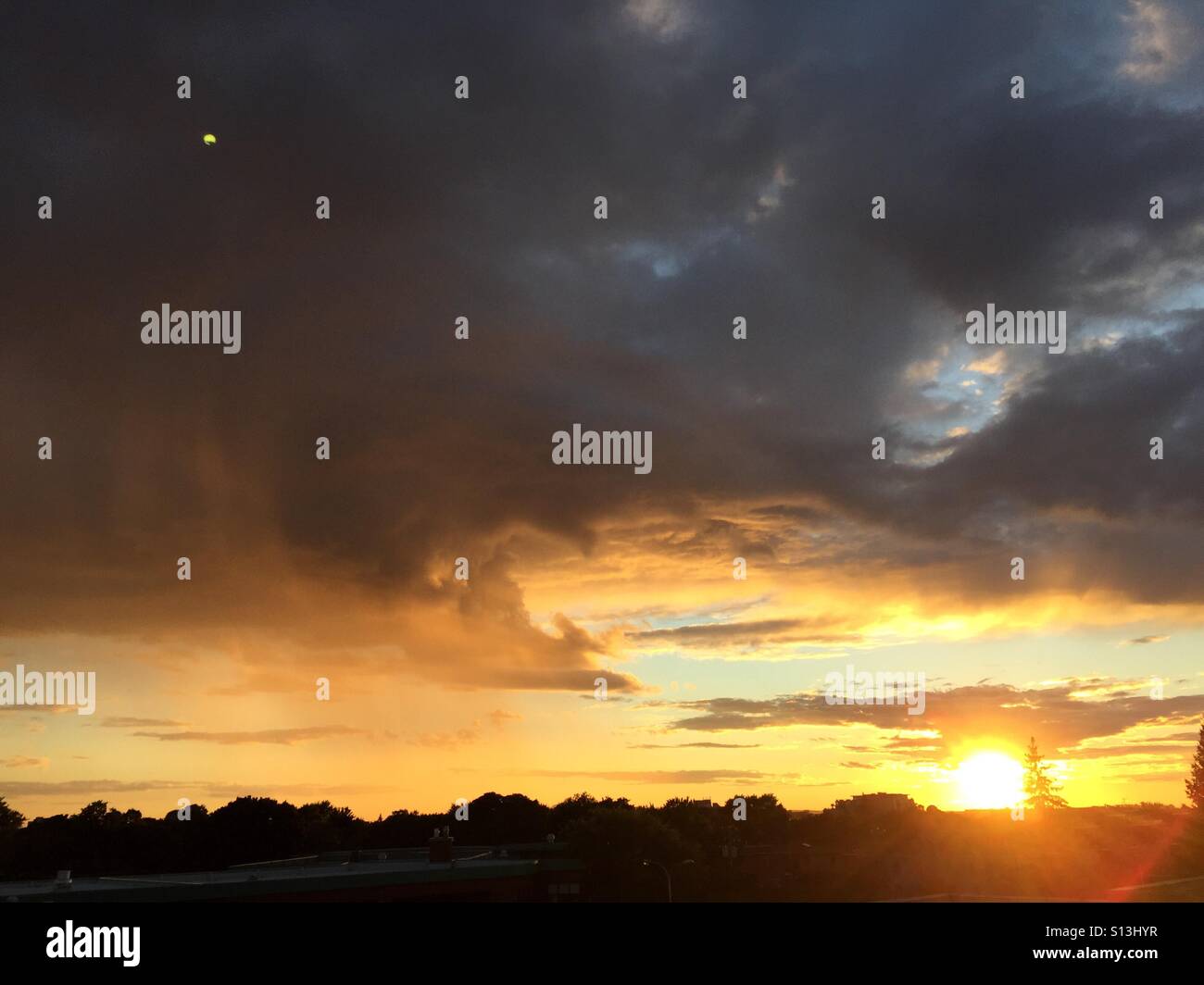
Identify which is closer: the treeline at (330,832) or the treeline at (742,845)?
the treeline at (742,845)

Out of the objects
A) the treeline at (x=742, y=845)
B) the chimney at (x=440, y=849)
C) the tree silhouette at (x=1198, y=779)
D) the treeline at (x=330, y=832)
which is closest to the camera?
the chimney at (x=440, y=849)

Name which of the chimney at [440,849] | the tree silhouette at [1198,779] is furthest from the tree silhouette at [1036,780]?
the chimney at [440,849]

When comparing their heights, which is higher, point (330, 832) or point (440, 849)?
point (440, 849)

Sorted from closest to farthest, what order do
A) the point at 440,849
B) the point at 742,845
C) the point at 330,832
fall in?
1. the point at 440,849
2. the point at 742,845
3. the point at 330,832

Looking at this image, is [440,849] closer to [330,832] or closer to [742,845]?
[742,845]

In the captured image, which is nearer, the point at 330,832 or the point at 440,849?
the point at 440,849

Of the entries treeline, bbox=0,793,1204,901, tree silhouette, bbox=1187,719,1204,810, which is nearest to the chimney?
treeline, bbox=0,793,1204,901

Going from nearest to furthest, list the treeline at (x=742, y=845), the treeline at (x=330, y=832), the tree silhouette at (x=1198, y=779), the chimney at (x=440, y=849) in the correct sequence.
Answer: the chimney at (x=440, y=849) → the treeline at (x=742, y=845) → the treeline at (x=330, y=832) → the tree silhouette at (x=1198, y=779)

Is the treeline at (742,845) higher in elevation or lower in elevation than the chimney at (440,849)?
lower

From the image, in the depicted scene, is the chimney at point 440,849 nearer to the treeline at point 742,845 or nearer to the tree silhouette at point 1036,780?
the treeline at point 742,845

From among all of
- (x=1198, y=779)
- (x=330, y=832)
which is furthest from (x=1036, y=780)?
(x=330, y=832)

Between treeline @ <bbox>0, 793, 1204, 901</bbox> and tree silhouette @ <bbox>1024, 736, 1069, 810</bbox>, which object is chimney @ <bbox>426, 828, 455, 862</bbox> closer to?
treeline @ <bbox>0, 793, 1204, 901</bbox>
